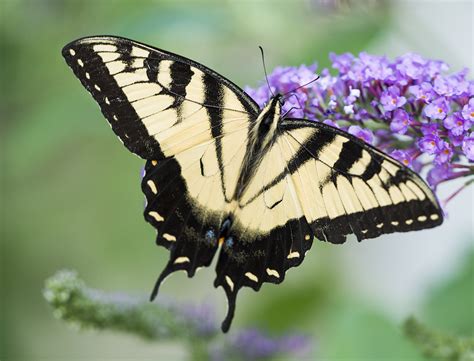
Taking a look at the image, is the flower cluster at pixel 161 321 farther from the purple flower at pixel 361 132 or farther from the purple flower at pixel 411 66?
the purple flower at pixel 411 66

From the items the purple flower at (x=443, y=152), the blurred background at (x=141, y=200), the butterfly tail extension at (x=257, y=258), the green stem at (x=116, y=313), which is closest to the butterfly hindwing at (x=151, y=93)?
the butterfly tail extension at (x=257, y=258)

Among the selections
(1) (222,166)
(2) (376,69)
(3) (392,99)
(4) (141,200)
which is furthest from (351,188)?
(4) (141,200)

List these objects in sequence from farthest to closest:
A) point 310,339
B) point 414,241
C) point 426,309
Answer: point 414,241 < point 426,309 < point 310,339

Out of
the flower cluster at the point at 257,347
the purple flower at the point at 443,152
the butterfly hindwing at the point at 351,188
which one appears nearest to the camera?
the butterfly hindwing at the point at 351,188

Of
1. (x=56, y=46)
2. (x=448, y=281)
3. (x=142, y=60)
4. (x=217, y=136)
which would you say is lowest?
(x=448, y=281)

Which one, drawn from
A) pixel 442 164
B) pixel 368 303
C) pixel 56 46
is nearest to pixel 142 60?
pixel 442 164

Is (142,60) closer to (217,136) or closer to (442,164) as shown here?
(217,136)
